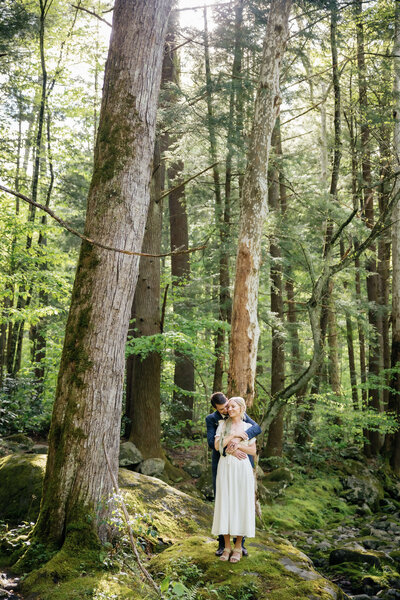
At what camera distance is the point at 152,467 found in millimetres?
8656

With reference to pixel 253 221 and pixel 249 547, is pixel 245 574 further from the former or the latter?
pixel 253 221

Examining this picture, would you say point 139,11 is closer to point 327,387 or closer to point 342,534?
Answer: point 342,534

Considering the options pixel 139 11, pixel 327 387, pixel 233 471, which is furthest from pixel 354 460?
pixel 139 11

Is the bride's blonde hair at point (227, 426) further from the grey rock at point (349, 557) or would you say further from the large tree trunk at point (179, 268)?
the large tree trunk at point (179, 268)

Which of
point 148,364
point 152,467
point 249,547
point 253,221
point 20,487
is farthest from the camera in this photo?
point 148,364

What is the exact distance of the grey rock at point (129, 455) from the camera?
326 inches

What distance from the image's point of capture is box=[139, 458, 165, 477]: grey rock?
8509mm

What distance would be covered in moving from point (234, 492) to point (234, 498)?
0.06m

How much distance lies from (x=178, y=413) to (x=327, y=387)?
201 inches

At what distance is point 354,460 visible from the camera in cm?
1442

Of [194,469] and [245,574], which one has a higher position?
[245,574]

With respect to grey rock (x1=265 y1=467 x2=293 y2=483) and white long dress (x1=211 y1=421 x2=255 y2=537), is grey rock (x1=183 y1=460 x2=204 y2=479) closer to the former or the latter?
grey rock (x1=265 y1=467 x2=293 y2=483)

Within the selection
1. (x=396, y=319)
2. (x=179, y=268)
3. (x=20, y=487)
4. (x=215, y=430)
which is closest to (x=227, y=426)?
(x=215, y=430)

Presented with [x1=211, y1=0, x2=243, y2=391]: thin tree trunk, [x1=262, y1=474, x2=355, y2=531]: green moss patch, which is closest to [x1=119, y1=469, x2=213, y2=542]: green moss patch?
[x1=262, y1=474, x2=355, y2=531]: green moss patch
